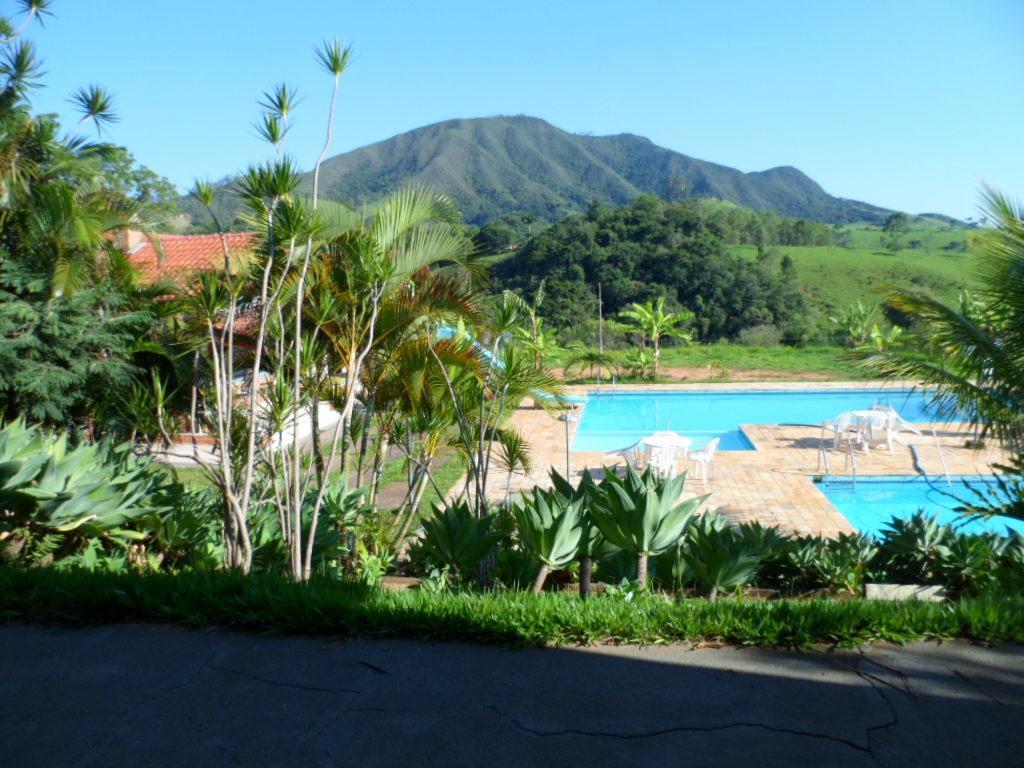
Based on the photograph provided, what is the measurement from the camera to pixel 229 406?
5246mm

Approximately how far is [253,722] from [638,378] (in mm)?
24844

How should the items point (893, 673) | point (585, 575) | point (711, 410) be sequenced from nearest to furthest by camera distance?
point (893, 673) < point (585, 575) < point (711, 410)

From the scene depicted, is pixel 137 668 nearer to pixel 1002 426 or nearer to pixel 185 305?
pixel 185 305

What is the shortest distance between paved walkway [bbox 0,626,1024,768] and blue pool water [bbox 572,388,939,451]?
55.5 feet

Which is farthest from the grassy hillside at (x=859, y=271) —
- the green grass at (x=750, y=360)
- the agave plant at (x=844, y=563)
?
the agave plant at (x=844, y=563)

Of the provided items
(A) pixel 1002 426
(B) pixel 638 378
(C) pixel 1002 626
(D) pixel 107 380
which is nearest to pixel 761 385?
(B) pixel 638 378

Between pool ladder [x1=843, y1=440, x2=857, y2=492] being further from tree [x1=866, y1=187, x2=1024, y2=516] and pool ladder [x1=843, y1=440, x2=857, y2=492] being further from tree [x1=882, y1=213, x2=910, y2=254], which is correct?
tree [x1=882, y1=213, x2=910, y2=254]

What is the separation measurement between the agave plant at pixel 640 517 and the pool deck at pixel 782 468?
511 cm

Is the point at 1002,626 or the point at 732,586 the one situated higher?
the point at 1002,626

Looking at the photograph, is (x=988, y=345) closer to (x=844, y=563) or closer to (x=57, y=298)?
(x=844, y=563)

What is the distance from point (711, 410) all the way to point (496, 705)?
21666mm

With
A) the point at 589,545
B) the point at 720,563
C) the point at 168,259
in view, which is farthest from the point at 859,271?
the point at 589,545

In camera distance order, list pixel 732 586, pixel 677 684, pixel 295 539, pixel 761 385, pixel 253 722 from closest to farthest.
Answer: pixel 253 722 < pixel 677 684 < pixel 732 586 < pixel 295 539 < pixel 761 385

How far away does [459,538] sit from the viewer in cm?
466
